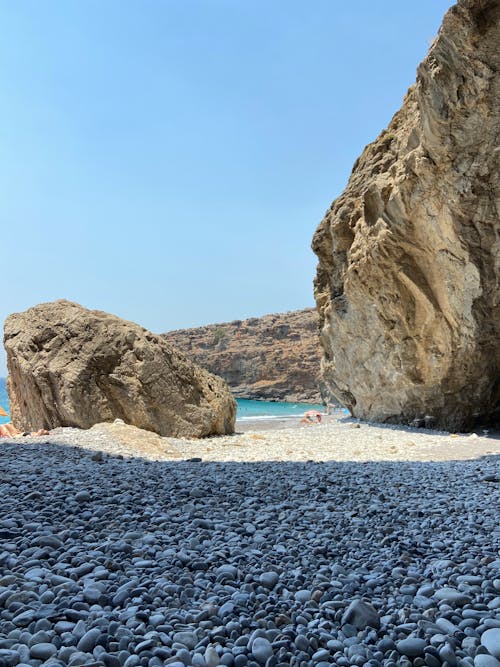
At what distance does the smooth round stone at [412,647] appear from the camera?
6.00 feet

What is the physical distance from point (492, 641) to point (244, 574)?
1.17m

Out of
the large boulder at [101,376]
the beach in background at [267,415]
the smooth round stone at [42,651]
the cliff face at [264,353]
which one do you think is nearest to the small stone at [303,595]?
the smooth round stone at [42,651]

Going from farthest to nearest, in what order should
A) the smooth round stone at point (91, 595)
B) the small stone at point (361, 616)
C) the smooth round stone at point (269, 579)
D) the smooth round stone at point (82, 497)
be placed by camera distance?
the smooth round stone at point (82, 497)
the smooth round stone at point (269, 579)
the smooth round stone at point (91, 595)
the small stone at point (361, 616)

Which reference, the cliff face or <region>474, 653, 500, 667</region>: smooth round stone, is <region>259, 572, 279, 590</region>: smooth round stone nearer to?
<region>474, 653, 500, 667</region>: smooth round stone

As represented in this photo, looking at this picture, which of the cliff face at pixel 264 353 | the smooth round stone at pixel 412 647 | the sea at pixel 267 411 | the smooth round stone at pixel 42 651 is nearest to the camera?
the smooth round stone at pixel 42 651

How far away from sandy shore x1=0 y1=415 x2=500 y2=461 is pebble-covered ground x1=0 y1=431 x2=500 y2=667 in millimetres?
3167

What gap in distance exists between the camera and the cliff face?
52406mm

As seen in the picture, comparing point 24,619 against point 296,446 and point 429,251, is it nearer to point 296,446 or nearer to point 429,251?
point 296,446

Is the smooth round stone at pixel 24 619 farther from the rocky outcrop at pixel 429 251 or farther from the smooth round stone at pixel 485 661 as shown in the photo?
the rocky outcrop at pixel 429 251

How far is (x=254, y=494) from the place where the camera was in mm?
4309

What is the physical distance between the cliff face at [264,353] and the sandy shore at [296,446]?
40.4 metres

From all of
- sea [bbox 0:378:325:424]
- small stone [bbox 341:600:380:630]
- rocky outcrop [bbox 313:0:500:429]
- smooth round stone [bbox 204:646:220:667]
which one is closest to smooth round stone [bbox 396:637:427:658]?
small stone [bbox 341:600:380:630]

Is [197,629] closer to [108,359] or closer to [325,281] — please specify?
[108,359]

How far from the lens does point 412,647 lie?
6.02 feet
